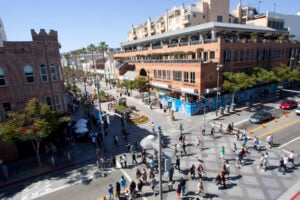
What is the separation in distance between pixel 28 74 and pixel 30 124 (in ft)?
20.0

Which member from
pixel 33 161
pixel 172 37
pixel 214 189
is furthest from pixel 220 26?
pixel 33 161

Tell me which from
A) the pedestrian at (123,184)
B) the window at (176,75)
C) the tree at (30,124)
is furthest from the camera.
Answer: the window at (176,75)

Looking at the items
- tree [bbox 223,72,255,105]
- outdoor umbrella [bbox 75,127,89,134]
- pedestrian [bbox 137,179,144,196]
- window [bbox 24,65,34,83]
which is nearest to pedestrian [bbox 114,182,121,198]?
pedestrian [bbox 137,179,144,196]

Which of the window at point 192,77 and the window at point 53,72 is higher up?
the window at point 53,72

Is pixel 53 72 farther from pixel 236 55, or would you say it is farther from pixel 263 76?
pixel 263 76

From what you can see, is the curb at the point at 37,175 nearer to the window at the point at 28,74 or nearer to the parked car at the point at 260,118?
the window at the point at 28,74

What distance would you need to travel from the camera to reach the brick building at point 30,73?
67.8 feet

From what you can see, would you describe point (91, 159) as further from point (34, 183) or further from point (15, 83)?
point (15, 83)

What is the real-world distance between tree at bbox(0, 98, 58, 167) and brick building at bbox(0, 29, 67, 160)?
354cm

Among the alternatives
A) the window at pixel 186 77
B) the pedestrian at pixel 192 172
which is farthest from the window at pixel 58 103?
the window at pixel 186 77

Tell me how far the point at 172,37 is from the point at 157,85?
43.4ft

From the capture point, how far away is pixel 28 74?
2191 centimetres

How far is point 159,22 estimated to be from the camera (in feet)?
244

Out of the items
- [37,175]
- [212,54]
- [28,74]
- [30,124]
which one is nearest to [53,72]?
[28,74]
